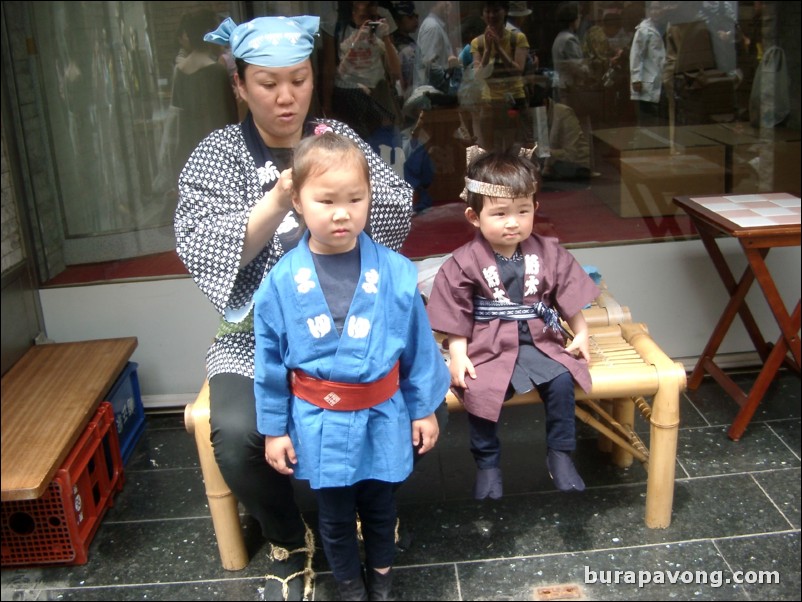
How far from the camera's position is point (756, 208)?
11.4 ft

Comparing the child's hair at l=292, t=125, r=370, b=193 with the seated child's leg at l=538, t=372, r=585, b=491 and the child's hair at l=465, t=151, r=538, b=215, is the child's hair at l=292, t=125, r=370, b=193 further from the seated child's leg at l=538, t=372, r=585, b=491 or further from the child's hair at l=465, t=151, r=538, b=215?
the seated child's leg at l=538, t=372, r=585, b=491

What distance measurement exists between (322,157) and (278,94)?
0.44m

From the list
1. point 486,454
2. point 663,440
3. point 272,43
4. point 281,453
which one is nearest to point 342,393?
point 281,453

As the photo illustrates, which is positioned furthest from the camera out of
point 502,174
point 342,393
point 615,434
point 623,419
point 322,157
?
point 623,419

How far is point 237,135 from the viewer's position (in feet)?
8.70

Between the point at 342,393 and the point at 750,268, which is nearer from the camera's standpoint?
the point at 342,393

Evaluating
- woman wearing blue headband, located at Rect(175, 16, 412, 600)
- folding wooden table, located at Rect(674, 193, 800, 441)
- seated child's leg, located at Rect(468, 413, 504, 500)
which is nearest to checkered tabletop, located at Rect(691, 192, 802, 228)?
folding wooden table, located at Rect(674, 193, 800, 441)

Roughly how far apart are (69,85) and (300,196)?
1.91m

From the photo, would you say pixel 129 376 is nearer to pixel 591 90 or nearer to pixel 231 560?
pixel 231 560

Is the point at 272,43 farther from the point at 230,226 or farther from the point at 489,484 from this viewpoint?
the point at 489,484

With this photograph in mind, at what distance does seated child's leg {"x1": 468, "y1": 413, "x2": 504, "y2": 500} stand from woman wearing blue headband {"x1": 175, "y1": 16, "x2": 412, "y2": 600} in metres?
0.57

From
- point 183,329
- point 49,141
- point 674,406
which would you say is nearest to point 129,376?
point 183,329

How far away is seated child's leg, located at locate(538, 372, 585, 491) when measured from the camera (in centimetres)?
269

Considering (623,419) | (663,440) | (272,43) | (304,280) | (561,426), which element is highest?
(272,43)
